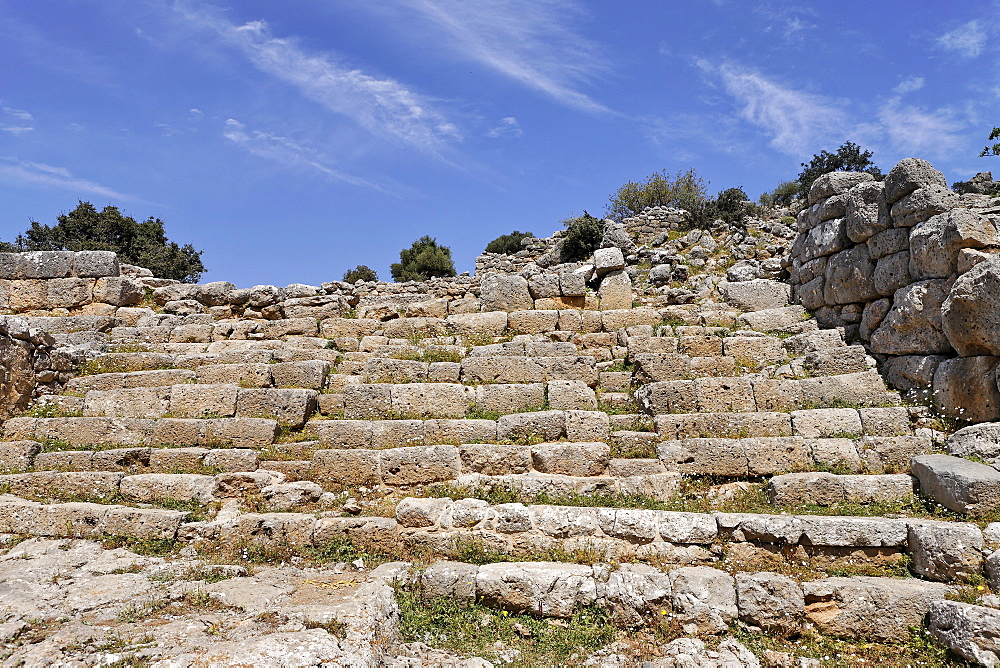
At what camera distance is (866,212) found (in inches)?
434

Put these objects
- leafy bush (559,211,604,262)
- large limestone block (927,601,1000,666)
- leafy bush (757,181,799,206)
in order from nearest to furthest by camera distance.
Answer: large limestone block (927,601,1000,666) < leafy bush (559,211,604,262) < leafy bush (757,181,799,206)

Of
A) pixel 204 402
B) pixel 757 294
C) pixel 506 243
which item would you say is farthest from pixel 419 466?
pixel 506 243

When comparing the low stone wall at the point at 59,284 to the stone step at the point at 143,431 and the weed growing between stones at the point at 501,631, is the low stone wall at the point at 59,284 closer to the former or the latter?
the stone step at the point at 143,431

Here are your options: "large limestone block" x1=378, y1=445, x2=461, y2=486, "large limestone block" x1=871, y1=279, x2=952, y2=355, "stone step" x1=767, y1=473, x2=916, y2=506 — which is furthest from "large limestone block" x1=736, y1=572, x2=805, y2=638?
"large limestone block" x1=871, y1=279, x2=952, y2=355

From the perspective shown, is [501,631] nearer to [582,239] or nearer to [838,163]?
[582,239]

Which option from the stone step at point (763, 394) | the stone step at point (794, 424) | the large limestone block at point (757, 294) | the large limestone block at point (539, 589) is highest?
the large limestone block at point (757, 294)

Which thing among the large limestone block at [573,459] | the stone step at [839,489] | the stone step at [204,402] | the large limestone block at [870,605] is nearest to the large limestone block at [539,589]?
the large limestone block at [573,459]

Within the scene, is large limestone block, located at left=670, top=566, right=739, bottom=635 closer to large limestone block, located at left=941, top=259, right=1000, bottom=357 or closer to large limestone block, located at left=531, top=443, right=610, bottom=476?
large limestone block, located at left=531, top=443, right=610, bottom=476

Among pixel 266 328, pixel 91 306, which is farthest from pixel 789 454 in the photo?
pixel 91 306

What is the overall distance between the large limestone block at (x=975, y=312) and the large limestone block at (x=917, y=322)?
534mm

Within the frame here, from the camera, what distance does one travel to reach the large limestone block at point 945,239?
8920 mm

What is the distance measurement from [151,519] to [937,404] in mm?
11080

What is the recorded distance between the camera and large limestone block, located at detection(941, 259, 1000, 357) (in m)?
8.02

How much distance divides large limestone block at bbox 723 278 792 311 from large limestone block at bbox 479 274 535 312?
4.39m
